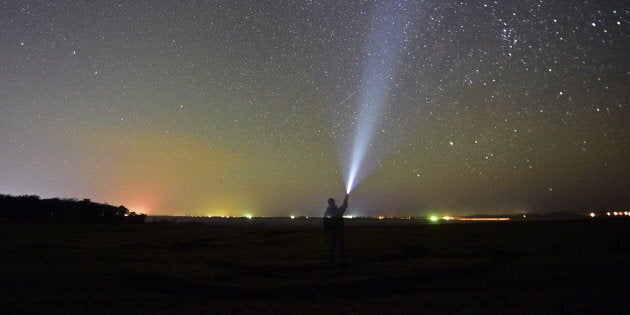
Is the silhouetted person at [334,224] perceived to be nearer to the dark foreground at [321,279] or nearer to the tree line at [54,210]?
the dark foreground at [321,279]

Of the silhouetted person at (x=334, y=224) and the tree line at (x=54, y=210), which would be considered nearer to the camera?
the silhouetted person at (x=334, y=224)

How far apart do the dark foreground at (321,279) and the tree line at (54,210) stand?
127 feet

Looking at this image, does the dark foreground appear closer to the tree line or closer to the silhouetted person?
the silhouetted person

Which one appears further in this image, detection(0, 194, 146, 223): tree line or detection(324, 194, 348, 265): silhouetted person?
detection(0, 194, 146, 223): tree line

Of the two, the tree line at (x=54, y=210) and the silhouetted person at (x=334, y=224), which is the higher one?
the tree line at (x=54, y=210)

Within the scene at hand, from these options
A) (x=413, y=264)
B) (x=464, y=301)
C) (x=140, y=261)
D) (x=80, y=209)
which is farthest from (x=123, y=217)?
(x=464, y=301)

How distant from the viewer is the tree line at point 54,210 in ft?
169

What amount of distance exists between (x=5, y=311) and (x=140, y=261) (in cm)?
661

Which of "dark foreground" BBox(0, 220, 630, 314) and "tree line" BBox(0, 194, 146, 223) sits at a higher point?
"tree line" BBox(0, 194, 146, 223)

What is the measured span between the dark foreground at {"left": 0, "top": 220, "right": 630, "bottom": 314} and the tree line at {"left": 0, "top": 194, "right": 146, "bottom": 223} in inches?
1526

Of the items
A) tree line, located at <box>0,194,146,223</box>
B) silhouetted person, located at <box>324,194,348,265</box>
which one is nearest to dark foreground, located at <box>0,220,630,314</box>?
silhouetted person, located at <box>324,194,348,265</box>

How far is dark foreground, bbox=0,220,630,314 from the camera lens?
8.64m

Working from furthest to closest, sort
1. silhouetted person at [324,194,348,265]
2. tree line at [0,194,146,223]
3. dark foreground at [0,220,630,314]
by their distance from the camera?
tree line at [0,194,146,223]
silhouetted person at [324,194,348,265]
dark foreground at [0,220,630,314]

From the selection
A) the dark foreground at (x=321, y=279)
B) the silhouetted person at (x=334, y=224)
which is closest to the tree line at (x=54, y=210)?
the dark foreground at (x=321, y=279)
